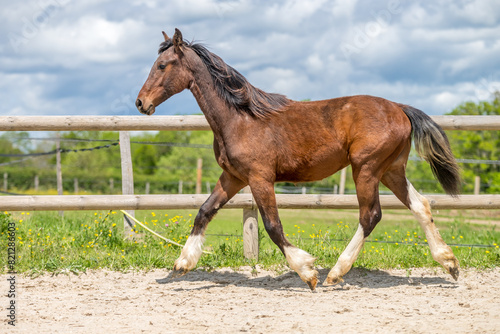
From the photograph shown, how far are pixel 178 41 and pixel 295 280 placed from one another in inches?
92.3

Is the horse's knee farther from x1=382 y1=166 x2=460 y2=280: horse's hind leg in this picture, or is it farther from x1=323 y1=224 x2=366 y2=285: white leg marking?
x1=382 y1=166 x2=460 y2=280: horse's hind leg

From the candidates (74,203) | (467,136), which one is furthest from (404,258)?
(467,136)

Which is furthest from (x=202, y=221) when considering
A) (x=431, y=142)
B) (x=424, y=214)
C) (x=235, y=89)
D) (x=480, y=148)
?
(x=480, y=148)

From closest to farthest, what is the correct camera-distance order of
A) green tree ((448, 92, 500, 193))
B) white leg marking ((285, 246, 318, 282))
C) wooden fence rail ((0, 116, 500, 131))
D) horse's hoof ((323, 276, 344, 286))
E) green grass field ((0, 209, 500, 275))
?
1. white leg marking ((285, 246, 318, 282))
2. horse's hoof ((323, 276, 344, 286))
3. green grass field ((0, 209, 500, 275))
4. wooden fence rail ((0, 116, 500, 131))
5. green tree ((448, 92, 500, 193))

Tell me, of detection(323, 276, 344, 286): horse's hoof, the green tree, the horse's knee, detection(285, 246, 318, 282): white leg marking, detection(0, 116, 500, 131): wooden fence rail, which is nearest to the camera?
detection(285, 246, 318, 282): white leg marking

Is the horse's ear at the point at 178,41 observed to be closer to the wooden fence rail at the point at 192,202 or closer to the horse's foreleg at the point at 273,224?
the horse's foreleg at the point at 273,224

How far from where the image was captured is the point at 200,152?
33812 mm

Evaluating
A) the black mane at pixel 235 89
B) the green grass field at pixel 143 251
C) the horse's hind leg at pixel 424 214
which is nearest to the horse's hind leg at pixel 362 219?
the horse's hind leg at pixel 424 214

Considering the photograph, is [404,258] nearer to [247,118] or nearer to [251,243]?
[251,243]

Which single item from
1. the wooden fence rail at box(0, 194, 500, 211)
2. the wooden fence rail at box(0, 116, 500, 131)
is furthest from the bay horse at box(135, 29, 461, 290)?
the wooden fence rail at box(0, 116, 500, 131)

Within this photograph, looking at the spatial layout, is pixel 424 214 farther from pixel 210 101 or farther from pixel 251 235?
pixel 210 101

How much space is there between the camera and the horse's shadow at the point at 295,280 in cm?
436

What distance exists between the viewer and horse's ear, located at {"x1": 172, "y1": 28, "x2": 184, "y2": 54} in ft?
13.7

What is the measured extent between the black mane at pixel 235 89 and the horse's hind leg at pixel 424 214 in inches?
46.5
